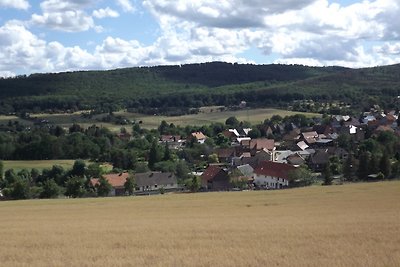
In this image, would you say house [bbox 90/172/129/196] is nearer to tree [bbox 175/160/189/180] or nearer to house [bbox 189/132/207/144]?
tree [bbox 175/160/189/180]

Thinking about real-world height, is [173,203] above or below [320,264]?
below

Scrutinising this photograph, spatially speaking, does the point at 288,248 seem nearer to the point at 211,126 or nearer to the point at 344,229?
the point at 344,229

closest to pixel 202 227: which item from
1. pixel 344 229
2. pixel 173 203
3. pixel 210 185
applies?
pixel 344 229

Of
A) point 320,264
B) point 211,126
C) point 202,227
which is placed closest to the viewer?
point 320,264

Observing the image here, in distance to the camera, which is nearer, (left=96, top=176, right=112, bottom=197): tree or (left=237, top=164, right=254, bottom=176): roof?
(left=96, top=176, right=112, bottom=197): tree

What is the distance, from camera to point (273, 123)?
128m

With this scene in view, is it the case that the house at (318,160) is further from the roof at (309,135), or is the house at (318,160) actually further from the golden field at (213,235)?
the golden field at (213,235)

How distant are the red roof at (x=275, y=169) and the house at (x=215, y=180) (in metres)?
4.04

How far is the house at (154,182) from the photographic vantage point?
217 ft

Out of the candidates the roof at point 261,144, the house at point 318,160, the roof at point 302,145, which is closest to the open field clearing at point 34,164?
the roof at point 261,144

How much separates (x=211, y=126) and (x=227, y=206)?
9458 cm

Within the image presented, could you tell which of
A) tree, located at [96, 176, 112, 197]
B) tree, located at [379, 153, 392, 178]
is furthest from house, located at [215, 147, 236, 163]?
tree, located at [96, 176, 112, 197]

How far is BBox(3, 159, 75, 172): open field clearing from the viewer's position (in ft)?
272

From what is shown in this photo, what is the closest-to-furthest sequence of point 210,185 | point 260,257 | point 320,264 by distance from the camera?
1. point 320,264
2. point 260,257
3. point 210,185
